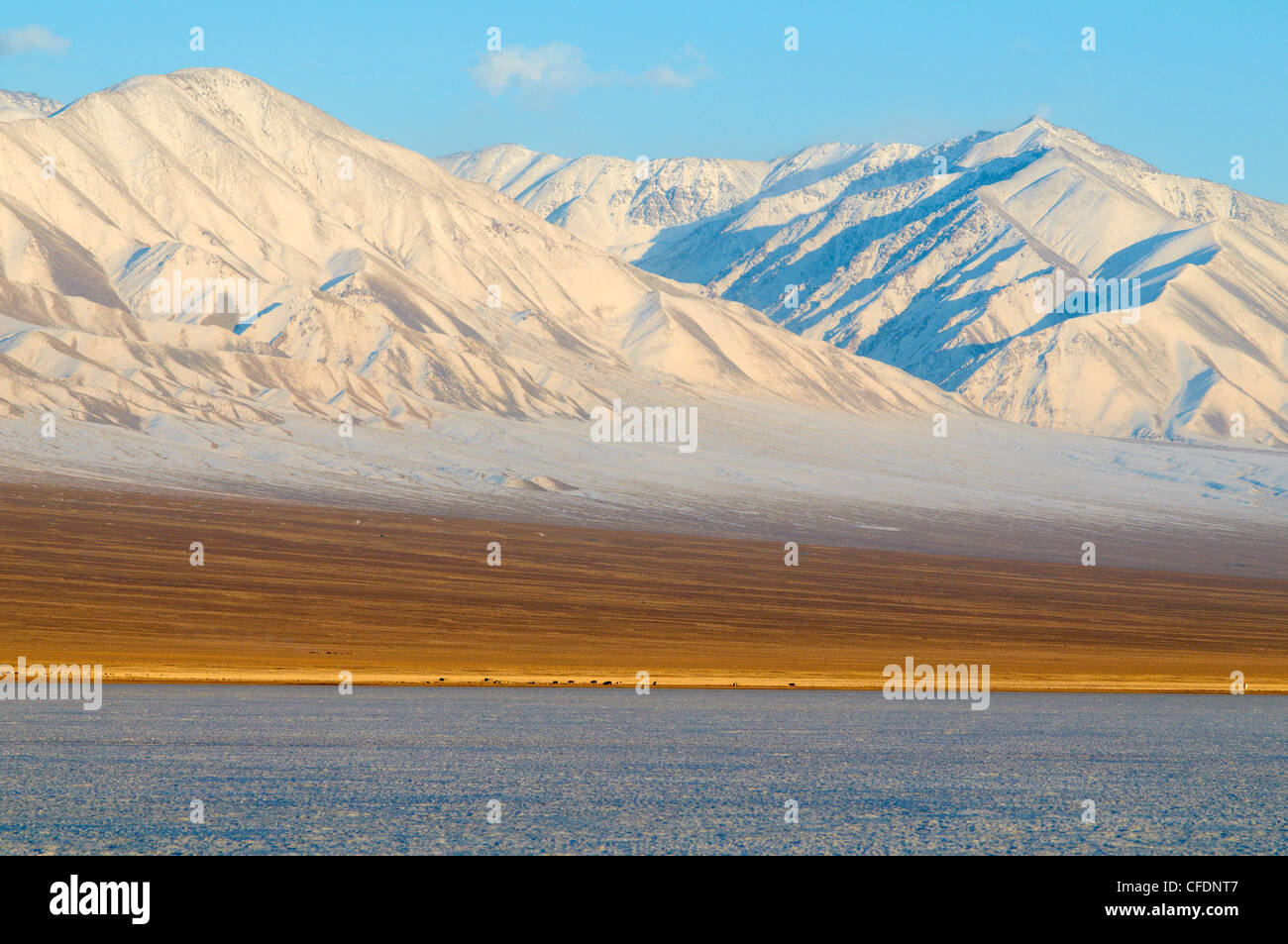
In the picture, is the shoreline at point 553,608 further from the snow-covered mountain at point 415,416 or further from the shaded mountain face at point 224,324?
the shaded mountain face at point 224,324

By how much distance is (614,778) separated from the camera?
56.9 feet

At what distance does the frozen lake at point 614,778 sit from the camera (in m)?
13.7

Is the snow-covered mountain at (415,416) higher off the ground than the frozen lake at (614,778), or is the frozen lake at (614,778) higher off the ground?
the snow-covered mountain at (415,416)

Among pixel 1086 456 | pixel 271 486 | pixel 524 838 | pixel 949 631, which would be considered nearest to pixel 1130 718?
pixel 524 838

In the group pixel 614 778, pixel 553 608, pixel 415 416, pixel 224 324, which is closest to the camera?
pixel 614 778

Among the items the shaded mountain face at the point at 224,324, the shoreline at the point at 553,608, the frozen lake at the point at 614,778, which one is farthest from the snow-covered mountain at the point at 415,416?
the frozen lake at the point at 614,778

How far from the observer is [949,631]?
179ft

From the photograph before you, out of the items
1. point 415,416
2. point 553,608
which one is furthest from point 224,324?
point 553,608

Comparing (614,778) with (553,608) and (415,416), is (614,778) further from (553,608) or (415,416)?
(415,416)

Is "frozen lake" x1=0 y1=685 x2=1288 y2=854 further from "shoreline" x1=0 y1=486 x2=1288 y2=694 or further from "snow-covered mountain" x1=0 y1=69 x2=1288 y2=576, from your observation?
"snow-covered mountain" x1=0 y1=69 x2=1288 y2=576

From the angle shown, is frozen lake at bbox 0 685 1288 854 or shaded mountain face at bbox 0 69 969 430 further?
shaded mountain face at bbox 0 69 969 430

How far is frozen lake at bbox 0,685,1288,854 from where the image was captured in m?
13.7

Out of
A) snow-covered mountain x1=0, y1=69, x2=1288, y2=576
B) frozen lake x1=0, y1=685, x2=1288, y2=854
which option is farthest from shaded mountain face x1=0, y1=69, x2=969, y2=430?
frozen lake x1=0, y1=685, x2=1288, y2=854
